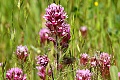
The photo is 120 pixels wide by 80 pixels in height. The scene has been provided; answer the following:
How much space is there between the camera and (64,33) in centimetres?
205

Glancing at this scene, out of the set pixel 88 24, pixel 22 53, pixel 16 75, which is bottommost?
pixel 16 75

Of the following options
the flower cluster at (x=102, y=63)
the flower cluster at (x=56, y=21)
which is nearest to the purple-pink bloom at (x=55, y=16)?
the flower cluster at (x=56, y=21)

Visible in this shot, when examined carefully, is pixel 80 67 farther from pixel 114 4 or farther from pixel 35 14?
pixel 35 14

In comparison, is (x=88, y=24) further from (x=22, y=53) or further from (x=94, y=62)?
(x=94, y=62)

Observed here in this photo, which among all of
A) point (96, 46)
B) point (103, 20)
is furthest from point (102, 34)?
point (103, 20)

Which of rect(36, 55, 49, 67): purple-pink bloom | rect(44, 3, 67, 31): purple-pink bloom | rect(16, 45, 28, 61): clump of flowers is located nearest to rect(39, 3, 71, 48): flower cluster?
rect(44, 3, 67, 31): purple-pink bloom

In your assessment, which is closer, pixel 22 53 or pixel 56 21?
pixel 56 21

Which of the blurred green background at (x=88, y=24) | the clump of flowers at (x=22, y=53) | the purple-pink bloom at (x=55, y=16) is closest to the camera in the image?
the purple-pink bloom at (x=55, y=16)

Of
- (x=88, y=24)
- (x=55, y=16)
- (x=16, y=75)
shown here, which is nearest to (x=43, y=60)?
(x=16, y=75)

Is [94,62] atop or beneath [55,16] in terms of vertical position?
beneath

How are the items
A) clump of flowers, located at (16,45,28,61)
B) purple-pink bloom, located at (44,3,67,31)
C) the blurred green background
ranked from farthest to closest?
the blurred green background
clump of flowers, located at (16,45,28,61)
purple-pink bloom, located at (44,3,67,31)

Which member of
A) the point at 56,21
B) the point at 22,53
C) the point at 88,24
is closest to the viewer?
the point at 56,21

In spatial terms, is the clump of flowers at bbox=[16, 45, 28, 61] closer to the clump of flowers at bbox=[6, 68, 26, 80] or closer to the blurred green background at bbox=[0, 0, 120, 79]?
the clump of flowers at bbox=[6, 68, 26, 80]

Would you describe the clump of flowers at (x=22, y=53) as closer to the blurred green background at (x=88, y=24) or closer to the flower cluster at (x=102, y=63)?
the flower cluster at (x=102, y=63)
